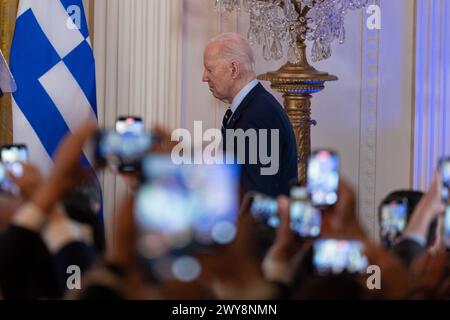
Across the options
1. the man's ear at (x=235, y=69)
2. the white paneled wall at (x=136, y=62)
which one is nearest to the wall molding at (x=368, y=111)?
the white paneled wall at (x=136, y=62)

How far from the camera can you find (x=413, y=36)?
5398mm

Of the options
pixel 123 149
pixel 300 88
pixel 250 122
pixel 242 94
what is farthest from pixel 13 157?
pixel 300 88

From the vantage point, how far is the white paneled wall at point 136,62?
504 centimetres

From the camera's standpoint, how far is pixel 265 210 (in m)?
1.97

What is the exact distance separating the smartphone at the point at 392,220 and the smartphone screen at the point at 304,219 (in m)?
0.30

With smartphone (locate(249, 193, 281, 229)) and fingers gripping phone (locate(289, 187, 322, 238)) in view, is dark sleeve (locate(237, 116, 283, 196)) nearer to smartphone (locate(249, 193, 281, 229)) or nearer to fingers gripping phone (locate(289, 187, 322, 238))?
smartphone (locate(249, 193, 281, 229))

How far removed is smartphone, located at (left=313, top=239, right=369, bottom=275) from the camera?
1632mm

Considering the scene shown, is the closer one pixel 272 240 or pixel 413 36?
pixel 272 240

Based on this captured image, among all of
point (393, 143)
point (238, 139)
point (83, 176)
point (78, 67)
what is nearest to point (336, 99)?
point (393, 143)

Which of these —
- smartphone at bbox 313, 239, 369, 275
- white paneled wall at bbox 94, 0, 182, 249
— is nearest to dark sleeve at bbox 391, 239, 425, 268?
smartphone at bbox 313, 239, 369, 275

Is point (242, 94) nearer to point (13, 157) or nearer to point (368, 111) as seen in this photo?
point (13, 157)

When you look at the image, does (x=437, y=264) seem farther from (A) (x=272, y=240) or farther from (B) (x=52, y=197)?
(B) (x=52, y=197)

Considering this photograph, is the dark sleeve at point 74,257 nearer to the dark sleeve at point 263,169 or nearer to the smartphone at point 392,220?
the smartphone at point 392,220

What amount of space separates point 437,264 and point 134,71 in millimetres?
3532
